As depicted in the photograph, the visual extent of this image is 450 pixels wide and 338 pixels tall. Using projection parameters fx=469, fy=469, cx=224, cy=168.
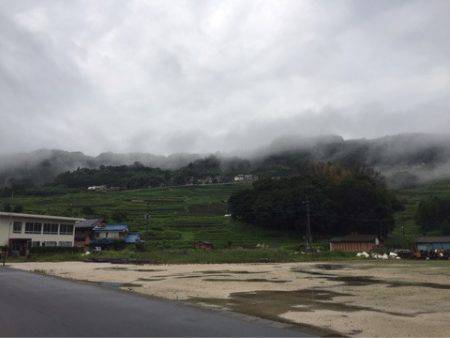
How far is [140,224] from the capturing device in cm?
8894

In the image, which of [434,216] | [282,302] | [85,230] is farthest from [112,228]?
[282,302]

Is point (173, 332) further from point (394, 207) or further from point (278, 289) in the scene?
point (394, 207)

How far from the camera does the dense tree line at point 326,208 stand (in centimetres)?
8919

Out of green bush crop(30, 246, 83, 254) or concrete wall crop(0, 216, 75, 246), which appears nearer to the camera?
green bush crop(30, 246, 83, 254)

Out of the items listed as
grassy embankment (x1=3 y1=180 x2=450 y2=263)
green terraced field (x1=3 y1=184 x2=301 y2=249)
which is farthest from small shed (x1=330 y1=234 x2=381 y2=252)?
green terraced field (x1=3 y1=184 x2=301 y2=249)

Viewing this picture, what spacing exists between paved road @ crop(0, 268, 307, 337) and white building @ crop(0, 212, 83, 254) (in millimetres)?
45151

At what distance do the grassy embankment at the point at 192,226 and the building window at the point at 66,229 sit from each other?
461 inches

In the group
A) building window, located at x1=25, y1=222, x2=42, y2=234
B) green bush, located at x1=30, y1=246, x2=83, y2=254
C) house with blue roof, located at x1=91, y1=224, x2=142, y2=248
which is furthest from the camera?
house with blue roof, located at x1=91, y1=224, x2=142, y2=248

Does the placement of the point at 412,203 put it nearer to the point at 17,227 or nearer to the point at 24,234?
the point at 24,234

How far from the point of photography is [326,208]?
89750mm

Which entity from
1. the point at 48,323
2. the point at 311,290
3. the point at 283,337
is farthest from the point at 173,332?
the point at 311,290

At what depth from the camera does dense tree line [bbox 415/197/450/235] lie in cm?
9775

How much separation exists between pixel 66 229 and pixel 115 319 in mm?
65163

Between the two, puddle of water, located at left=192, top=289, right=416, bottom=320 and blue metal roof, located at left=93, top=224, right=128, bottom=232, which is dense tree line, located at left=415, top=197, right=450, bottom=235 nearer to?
blue metal roof, located at left=93, top=224, right=128, bottom=232
